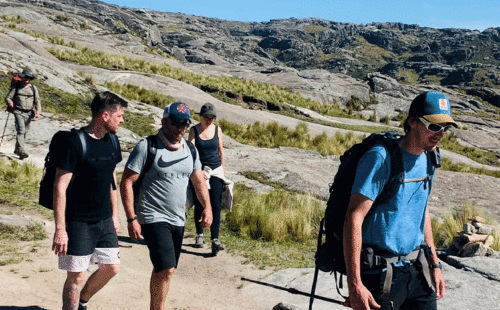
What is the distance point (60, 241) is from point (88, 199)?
15.1 inches

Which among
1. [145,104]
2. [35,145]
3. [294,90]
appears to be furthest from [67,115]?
[294,90]

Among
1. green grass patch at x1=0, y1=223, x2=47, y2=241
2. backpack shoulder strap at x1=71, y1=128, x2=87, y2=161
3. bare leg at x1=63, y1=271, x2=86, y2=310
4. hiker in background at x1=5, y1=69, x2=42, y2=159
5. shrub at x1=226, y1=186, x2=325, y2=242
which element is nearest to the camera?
backpack shoulder strap at x1=71, y1=128, x2=87, y2=161

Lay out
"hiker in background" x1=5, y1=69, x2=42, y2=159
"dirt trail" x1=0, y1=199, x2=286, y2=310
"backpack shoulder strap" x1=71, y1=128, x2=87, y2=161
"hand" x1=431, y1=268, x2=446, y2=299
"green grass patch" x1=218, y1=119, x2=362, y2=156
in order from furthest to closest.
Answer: "green grass patch" x1=218, y1=119, x2=362, y2=156
"hiker in background" x1=5, y1=69, x2=42, y2=159
"dirt trail" x1=0, y1=199, x2=286, y2=310
"backpack shoulder strap" x1=71, y1=128, x2=87, y2=161
"hand" x1=431, y1=268, x2=446, y2=299

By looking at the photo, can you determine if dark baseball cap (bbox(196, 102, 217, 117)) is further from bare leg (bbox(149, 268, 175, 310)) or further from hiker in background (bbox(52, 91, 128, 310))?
bare leg (bbox(149, 268, 175, 310))

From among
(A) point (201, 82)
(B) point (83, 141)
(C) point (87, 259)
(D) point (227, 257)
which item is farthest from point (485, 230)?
(A) point (201, 82)

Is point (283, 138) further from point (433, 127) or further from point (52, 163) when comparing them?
point (433, 127)

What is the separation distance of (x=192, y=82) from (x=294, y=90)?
11.0 metres

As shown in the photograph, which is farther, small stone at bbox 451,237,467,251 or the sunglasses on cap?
small stone at bbox 451,237,467,251

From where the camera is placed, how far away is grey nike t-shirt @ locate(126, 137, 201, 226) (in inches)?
147

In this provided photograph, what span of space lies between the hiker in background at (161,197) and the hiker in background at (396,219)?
5.74 ft

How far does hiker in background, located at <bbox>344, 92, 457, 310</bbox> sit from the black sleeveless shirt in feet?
12.5

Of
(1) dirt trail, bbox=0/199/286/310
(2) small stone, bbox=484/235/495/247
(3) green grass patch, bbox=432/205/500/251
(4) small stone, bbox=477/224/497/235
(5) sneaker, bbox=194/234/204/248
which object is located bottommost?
(1) dirt trail, bbox=0/199/286/310

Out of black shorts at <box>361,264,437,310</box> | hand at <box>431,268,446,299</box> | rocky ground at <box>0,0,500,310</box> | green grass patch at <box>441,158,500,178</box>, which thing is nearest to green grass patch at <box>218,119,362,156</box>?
rocky ground at <box>0,0,500,310</box>

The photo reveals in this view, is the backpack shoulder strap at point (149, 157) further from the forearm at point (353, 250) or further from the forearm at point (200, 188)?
the forearm at point (353, 250)
